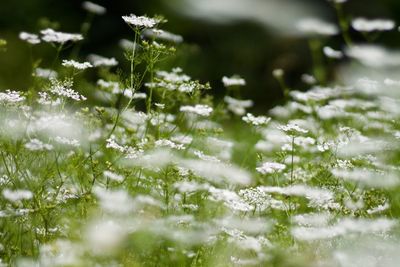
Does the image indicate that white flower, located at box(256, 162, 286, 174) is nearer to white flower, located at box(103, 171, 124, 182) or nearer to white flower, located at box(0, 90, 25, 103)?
white flower, located at box(103, 171, 124, 182)

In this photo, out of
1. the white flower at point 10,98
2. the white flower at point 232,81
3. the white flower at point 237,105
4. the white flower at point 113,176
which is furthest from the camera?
the white flower at point 237,105

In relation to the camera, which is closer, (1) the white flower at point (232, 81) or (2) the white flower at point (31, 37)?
(2) the white flower at point (31, 37)

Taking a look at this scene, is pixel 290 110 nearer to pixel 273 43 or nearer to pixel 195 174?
pixel 195 174

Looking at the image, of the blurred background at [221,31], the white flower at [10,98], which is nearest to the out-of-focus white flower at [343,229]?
the white flower at [10,98]

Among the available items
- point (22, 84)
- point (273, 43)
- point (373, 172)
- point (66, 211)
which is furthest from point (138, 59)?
point (273, 43)

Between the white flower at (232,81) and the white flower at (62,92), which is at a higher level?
the white flower at (62,92)

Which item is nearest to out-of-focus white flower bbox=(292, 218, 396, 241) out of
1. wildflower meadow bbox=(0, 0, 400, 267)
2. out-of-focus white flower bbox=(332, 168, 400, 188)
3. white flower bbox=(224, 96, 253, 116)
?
wildflower meadow bbox=(0, 0, 400, 267)

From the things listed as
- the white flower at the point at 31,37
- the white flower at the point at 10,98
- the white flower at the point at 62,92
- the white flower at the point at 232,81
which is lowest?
the white flower at the point at 232,81

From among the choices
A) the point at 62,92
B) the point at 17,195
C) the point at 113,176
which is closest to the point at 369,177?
the point at 113,176

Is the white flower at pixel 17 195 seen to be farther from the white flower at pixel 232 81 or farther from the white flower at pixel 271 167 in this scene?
the white flower at pixel 232 81
